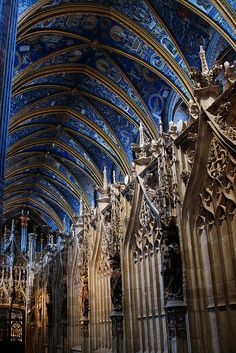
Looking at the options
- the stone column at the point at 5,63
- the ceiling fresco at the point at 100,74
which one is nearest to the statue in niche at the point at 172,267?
the stone column at the point at 5,63

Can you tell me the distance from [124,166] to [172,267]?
1151cm

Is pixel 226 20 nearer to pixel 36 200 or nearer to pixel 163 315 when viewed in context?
pixel 163 315

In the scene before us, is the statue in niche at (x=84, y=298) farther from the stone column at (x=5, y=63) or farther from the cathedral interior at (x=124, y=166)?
the stone column at (x=5, y=63)

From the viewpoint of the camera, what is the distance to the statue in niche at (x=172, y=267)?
7.69m

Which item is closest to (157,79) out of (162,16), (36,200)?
(162,16)

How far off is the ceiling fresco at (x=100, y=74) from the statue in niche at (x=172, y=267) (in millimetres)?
6702

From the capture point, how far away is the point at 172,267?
7.78 m

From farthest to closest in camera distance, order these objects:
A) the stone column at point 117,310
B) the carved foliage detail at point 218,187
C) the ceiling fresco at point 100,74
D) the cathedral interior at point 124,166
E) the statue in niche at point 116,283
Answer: the ceiling fresco at point 100,74, the statue in niche at point 116,283, the stone column at point 117,310, the cathedral interior at point 124,166, the carved foliage detail at point 218,187

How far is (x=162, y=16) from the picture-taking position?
44.9ft

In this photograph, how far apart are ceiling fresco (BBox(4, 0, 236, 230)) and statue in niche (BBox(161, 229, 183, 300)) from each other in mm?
6702

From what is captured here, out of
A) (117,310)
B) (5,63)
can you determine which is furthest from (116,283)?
(5,63)

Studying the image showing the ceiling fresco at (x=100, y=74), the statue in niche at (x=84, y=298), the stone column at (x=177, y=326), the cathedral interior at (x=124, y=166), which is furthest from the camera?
the statue in niche at (x=84, y=298)

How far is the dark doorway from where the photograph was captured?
2722 centimetres

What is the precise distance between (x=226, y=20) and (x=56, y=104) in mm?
9770
